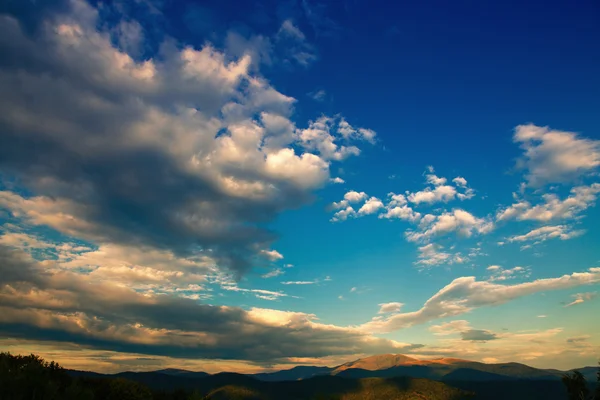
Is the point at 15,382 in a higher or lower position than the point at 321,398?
higher

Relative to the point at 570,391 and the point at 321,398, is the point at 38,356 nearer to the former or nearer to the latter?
the point at 321,398

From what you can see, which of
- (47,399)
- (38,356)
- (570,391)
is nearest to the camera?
(47,399)

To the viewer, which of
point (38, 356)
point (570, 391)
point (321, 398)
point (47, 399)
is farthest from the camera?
point (570, 391)

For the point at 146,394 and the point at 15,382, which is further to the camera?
the point at 146,394

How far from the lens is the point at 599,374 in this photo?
117 meters

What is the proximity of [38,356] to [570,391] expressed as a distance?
483 feet

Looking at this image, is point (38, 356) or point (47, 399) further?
point (38, 356)

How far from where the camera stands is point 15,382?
42.0 m

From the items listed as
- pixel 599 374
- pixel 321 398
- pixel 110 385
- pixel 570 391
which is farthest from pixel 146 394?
pixel 599 374

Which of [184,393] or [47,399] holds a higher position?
[47,399]

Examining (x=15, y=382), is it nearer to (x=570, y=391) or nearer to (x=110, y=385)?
(x=110, y=385)

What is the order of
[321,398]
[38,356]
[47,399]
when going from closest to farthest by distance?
[47,399] → [321,398] → [38,356]

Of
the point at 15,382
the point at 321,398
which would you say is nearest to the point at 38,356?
the point at 15,382

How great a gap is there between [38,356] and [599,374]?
525 ft
